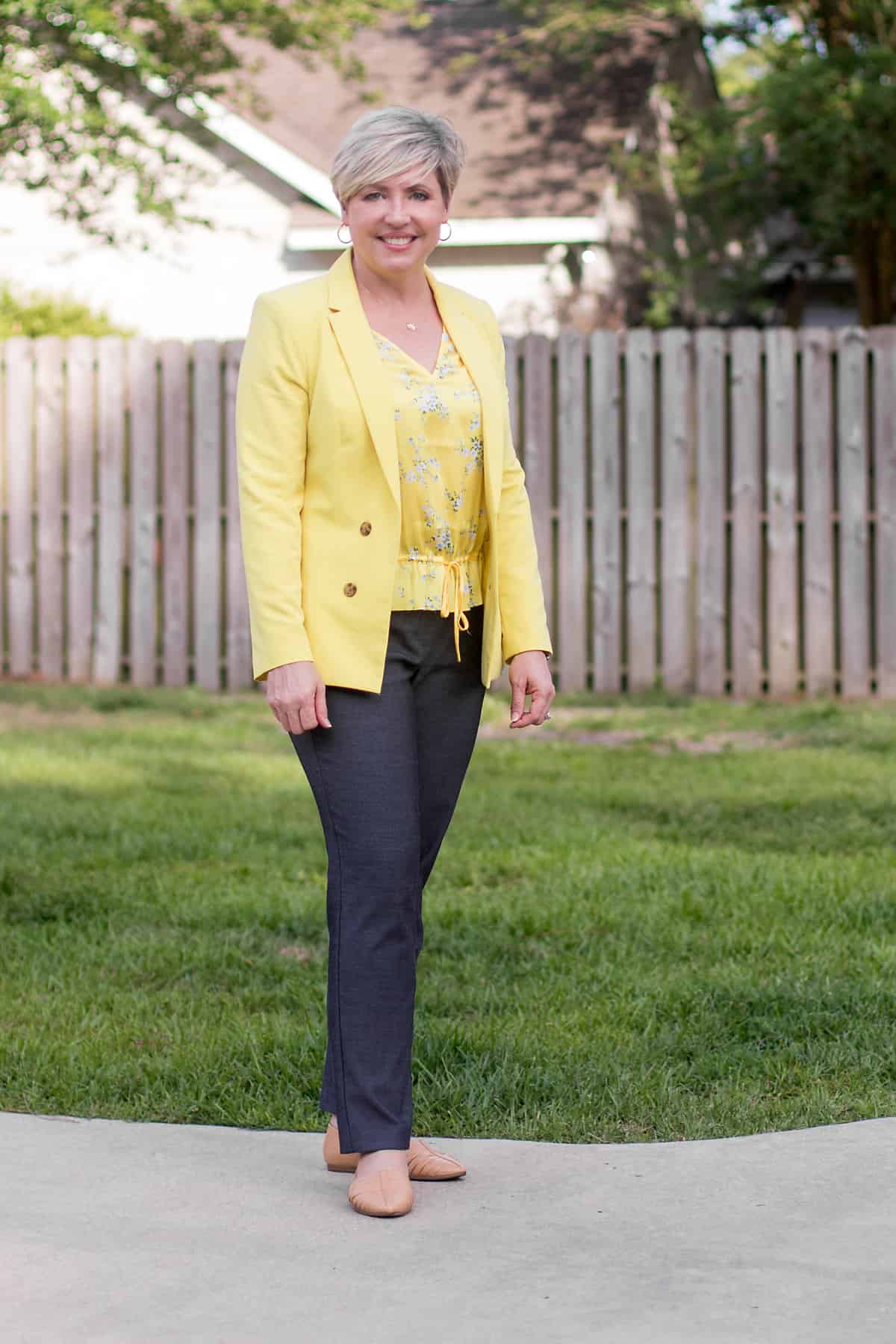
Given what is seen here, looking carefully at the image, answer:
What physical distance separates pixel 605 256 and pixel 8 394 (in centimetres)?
747

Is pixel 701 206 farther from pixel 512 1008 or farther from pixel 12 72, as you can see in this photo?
pixel 512 1008

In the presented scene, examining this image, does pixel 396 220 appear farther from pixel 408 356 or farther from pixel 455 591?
pixel 455 591

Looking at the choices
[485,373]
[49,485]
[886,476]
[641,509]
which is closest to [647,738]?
[641,509]

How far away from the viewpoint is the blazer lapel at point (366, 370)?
3.21 meters

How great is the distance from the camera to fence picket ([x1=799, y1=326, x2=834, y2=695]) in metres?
10.1

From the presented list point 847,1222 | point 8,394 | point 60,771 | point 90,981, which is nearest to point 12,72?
point 8,394

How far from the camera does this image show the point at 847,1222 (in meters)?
3.06

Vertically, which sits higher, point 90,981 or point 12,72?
point 12,72

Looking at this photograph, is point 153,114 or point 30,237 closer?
point 153,114

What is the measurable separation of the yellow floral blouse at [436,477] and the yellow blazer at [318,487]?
0.19 feet

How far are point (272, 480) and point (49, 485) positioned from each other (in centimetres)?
801

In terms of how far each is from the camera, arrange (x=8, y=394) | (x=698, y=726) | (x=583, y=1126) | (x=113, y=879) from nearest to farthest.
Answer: (x=583, y=1126)
(x=113, y=879)
(x=698, y=726)
(x=8, y=394)

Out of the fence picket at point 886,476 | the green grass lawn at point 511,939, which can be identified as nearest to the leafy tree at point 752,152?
the fence picket at point 886,476

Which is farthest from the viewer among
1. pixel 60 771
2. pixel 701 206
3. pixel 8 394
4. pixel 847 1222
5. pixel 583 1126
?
pixel 701 206
